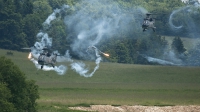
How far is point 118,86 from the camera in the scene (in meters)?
118

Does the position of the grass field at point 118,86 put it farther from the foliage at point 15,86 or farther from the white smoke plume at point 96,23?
the foliage at point 15,86

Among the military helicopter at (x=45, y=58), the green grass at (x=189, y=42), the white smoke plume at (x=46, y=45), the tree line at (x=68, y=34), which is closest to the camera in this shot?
the military helicopter at (x=45, y=58)

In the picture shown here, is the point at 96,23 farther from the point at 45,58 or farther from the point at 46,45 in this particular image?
the point at 45,58

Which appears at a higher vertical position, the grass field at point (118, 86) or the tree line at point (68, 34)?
the tree line at point (68, 34)

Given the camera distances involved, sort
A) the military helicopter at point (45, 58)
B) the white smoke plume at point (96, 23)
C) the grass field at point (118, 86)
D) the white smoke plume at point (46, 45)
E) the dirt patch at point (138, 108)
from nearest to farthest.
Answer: the military helicopter at point (45, 58), the white smoke plume at point (46, 45), the dirt patch at point (138, 108), the grass field at point (118, 86), the white smoke plume at point (96, 23)

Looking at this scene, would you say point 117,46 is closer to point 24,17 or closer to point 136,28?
point 136,28

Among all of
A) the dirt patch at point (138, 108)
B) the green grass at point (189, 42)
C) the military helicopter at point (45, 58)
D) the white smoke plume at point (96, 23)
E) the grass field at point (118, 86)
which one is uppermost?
the white smoke plume at point (96, 23)

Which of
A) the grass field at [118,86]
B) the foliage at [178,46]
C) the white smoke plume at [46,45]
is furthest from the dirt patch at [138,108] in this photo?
the foliage at [178,46]

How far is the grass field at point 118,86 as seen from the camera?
10219 cm

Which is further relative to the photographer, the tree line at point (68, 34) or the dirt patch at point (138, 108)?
the tree line at point (68, 34)

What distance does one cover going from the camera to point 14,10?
6280 inches

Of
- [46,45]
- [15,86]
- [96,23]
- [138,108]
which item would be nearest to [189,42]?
[96,23]

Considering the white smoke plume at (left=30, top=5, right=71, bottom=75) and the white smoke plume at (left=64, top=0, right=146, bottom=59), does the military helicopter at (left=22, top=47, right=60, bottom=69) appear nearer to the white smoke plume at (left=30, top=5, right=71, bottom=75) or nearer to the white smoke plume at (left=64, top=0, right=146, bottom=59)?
the white smoke plume at (left=30, top=5, right=71, bottom=75)

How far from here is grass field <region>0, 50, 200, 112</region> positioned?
102 m
